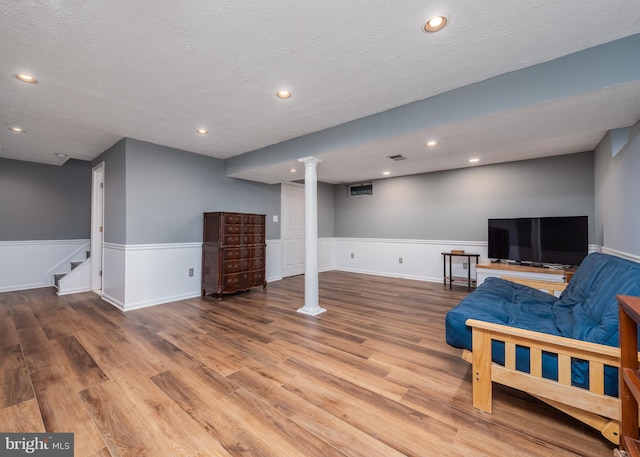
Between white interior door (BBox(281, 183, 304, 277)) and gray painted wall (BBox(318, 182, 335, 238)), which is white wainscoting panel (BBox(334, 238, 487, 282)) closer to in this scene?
gray painted wall (BBox(318, 182, 335, 238))

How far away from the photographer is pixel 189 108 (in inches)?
111

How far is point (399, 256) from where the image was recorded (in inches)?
235

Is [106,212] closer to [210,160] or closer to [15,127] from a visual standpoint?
[15,127]

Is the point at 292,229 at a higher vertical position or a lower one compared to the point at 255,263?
higher

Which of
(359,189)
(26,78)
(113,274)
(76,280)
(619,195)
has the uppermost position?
(26,78)

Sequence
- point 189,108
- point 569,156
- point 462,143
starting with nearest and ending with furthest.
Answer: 1. point 189,108
2. point 462,143
3. point 569,156

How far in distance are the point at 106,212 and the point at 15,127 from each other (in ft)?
4.76

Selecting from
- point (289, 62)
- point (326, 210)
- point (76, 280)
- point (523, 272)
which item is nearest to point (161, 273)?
point (76, 280)

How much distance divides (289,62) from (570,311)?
284 centimetres

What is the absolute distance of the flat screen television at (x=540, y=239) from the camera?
3.76 metres

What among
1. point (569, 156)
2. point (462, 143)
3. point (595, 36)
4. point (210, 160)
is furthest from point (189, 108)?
point (569, 156)

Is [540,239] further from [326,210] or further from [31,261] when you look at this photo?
[31,261]

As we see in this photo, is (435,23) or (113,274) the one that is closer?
(435,23)

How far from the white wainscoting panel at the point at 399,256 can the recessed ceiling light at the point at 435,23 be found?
4197mm
